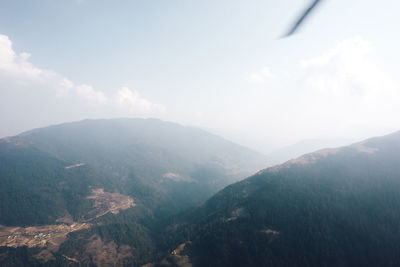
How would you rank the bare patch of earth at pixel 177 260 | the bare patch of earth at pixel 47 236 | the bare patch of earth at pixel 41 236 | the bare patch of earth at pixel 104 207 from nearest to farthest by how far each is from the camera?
the bare patch of earth at pixel 177 260 < the bare patch of earth at pixel 41 236 < the bare patch of earth at pixel 47 236 < the bare patch of earth at pixel 104 207

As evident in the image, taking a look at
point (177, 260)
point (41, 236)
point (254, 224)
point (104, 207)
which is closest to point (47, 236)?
point (41, 236)

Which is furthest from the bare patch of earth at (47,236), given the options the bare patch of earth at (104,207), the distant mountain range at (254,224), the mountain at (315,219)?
the mountain at (315,219)

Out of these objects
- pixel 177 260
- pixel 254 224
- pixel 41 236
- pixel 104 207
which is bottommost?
pixel 177 260

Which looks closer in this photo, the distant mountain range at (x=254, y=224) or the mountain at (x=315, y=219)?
the mountain at (x=315, y=219)

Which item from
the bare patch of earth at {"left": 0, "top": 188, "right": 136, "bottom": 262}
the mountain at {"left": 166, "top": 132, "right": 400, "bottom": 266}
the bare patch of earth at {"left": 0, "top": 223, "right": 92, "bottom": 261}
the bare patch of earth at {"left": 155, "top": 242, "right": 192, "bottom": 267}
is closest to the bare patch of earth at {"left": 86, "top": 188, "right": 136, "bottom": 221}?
the bare patch of earth at {"left": 0, "top": 188, "right": 136, "bottom": 262}

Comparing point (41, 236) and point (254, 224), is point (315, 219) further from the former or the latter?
point (41, 236)

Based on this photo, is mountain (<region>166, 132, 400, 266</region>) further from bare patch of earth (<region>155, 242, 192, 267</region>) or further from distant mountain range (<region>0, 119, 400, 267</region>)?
distant mountain range (<region>0, 119, 400, 267</region>)

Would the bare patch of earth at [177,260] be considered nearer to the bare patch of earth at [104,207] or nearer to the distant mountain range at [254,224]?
the distant mountain range at [254,224]

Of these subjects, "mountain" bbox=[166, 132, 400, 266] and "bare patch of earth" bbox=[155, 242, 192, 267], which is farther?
"bare patch of earth" bbox=[155, 242, 192, 267]

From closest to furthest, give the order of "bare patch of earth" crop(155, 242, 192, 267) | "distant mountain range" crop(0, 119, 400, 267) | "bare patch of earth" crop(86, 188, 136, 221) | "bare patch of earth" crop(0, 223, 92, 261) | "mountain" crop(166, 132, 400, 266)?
"mountain" crop(166, 132, 400, 266), "distant mountain range" crop(0, 119, 400, 267), "bare patch of earth" crop(155, 242, 192, 267), "bare patch of earth" crop(0, 223, 92, 261), "bare patch of earth" crop(86, 188, 136, 221)
